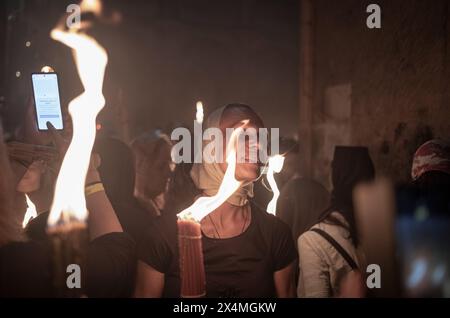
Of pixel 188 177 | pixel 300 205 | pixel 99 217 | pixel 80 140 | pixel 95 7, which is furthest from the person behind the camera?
pixel 95 7

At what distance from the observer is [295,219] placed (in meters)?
4.09

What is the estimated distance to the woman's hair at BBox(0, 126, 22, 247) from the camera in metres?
2.11

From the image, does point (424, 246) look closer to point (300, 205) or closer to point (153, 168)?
point (300, 205)

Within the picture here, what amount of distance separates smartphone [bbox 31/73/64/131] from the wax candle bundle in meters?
1.35

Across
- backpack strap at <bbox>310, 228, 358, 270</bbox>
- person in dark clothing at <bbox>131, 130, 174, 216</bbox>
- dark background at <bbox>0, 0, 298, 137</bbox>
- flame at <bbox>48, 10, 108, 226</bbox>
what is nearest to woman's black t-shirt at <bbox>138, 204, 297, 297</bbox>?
backpack strap at <bbox>310, 228, 358, 270</bbox>

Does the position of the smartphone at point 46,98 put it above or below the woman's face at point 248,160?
above

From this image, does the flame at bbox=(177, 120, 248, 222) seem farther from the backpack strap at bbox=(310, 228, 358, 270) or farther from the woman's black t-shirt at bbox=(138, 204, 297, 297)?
the backpack strap at bbox=(310, 228, 358, 270)

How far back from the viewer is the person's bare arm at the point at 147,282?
2.56 m

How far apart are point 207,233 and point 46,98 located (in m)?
1.43

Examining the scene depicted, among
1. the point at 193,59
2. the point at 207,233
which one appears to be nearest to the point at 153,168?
the point at 207,233

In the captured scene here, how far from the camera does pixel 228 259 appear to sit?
8.84 feet

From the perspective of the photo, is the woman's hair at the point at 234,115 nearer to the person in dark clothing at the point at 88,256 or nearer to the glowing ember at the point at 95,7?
the person in dark clothing at the point at 88,256

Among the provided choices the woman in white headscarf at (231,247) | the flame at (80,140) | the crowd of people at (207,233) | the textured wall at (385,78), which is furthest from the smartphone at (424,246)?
the flame at (80,140)
